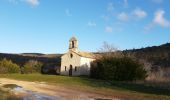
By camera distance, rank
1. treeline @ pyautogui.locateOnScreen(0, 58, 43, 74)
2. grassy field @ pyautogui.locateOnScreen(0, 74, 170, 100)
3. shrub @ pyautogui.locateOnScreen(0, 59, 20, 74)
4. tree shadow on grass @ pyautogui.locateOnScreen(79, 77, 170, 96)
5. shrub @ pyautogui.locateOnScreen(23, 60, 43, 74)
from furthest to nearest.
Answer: shrub @ pyautogui.locateOnScreen(23, 60, 43, 74)
treeline @ pyautogui.locateOnScreen(0, 58, 43, 74)
shrub @ pyautogui.locateOnScreen(0, 59, 20, 74)
tree shadow on grass @ pyautogui.locateOnScreen(79, 77, 170, 96)
grassy field @ pyautogui.locateOnScreen(0, 74, 170, 100)

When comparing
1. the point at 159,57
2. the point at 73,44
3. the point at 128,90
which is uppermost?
the point at 159,57

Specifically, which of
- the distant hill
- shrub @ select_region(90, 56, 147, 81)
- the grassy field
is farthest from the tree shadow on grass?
the distant hill

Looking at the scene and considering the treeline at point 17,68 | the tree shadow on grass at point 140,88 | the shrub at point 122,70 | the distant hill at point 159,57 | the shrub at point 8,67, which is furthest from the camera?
the distant hill at point 159,57

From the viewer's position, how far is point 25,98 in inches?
1078

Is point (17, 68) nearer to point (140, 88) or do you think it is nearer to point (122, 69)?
point (122, 69)

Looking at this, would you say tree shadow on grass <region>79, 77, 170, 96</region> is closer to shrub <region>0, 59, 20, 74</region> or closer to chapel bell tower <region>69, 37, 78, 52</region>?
chapel bell tower <region>69, 37, 78, 52</region>

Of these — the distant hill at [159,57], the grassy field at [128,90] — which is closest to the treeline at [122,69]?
the grassy field at [128,90]

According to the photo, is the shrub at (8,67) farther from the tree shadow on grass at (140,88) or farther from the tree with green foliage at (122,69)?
the tree shadow on grass at (140,88)

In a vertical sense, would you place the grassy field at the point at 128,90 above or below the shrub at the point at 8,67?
below

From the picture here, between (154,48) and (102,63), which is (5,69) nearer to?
(102,63)

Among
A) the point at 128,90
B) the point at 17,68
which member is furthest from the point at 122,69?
the point at 17,68

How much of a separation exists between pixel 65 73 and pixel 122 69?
1716 centimetres

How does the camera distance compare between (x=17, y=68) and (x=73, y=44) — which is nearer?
(x=73, y=44)

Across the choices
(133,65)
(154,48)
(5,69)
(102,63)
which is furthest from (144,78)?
(154,48)
